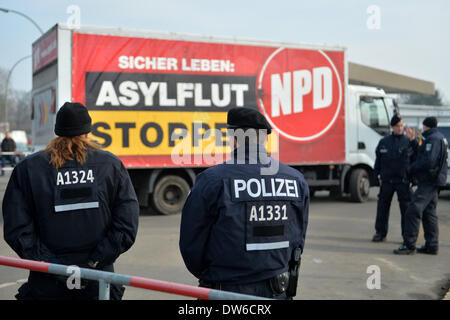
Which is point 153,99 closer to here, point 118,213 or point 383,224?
point 383,224

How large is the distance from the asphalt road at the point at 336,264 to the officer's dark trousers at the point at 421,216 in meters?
0.23

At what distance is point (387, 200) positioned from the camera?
25.1 ft

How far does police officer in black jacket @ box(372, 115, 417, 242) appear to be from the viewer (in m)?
7.43

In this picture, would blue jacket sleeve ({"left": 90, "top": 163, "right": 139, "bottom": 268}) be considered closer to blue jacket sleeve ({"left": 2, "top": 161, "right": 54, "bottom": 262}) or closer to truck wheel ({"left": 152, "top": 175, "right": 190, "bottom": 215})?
blue jacket sleeve ({"left": 2, "top": 161, "right": 54, "bottom": 262})

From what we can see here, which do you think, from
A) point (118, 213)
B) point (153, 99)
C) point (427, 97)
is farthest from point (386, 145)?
point (427, 97)

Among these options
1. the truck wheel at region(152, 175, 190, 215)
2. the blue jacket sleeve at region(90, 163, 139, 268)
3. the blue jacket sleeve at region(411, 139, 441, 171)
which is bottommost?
the truck wheel at region(152, 175, 190, 215)

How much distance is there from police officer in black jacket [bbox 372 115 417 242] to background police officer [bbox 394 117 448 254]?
1.22ft

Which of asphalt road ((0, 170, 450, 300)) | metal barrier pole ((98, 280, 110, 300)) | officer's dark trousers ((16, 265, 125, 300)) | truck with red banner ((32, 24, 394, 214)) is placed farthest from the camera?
truck with red banner ((32, 24, 394, 214))

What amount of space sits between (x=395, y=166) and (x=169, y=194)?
474cm

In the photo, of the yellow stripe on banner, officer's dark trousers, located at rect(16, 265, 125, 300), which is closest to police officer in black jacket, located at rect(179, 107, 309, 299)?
officer's dark trousers, located at rect(16, 265, 125, 300)

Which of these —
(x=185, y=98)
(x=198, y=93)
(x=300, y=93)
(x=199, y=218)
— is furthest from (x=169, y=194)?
(x=199, y=218)

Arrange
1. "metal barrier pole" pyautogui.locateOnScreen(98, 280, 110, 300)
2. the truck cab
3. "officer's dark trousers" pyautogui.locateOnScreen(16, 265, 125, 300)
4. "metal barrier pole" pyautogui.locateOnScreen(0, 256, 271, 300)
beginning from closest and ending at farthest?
"metal barrier pole" pyautogui.locateOnScreen(0, 256, 271, 300) < "metal barrier pole" pyautogui.locateOnScreen(98, 280, 110, 300) < "officer's dark trousers" pyautogui.locateOnScreen(16, 265, 125, 300) < the truck cab

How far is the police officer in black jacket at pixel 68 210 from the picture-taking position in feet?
8.96

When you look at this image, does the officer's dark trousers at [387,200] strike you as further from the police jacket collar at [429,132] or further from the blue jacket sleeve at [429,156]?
the police jacket collar at [429,132]
